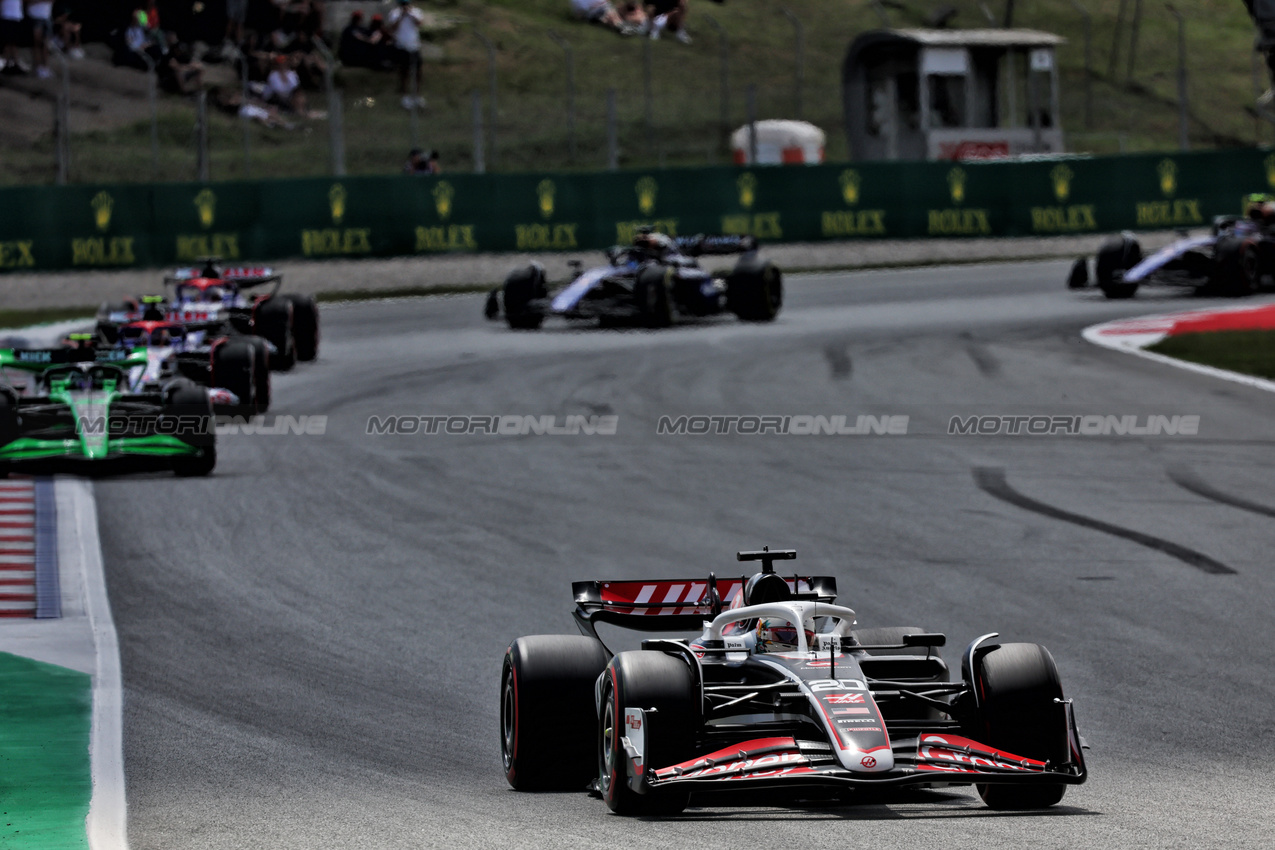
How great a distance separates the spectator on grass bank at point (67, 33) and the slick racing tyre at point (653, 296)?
25403 millimetres

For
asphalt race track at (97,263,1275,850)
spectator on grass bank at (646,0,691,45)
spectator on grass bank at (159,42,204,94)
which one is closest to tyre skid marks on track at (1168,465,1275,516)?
asphalt race track at (97,263,1275,850)

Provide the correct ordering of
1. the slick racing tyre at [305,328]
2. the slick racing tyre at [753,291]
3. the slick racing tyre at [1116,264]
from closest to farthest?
the slick racing tyre at [305,328], the slick racing tyre at [753,291], the slick racing tyre at [1116,264]

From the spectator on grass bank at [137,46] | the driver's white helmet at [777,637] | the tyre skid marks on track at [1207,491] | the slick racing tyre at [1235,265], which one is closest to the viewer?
the driver's white helmet at [777,637]

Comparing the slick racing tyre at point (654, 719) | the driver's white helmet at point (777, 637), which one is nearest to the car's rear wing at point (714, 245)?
the driver's white helmet at point (777, 637)

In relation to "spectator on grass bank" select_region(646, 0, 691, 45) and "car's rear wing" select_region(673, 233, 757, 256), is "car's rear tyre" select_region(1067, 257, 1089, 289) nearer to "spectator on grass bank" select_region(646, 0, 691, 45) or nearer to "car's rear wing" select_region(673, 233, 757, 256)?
"car's rear wing" select_region(673, 233, 757, 256)

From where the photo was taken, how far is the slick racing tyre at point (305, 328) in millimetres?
23109

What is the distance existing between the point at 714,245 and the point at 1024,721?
63.6ft

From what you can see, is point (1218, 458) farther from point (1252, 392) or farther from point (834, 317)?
point (834, 317)

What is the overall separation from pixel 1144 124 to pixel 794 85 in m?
10.8

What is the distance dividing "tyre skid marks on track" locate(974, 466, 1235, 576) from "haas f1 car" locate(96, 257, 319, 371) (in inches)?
360

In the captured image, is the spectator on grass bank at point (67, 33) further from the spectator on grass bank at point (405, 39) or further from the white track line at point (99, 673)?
the white track line at point (99, 673)

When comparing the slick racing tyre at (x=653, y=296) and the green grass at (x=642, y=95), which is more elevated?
the green grass at (x=642, y=95)

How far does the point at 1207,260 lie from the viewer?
27.4 meters

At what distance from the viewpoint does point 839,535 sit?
12766 mm
